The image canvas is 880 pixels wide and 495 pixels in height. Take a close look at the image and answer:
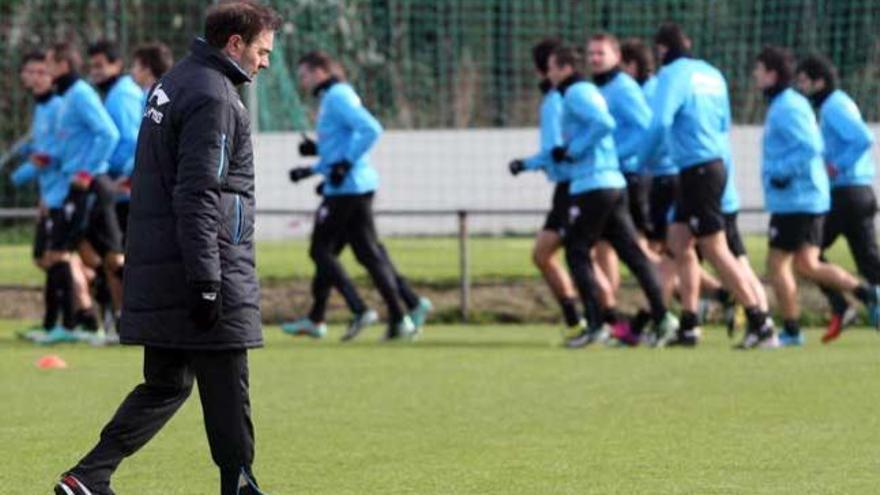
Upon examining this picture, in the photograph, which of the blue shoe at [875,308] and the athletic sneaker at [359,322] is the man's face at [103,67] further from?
the blue shoe at [875,308]

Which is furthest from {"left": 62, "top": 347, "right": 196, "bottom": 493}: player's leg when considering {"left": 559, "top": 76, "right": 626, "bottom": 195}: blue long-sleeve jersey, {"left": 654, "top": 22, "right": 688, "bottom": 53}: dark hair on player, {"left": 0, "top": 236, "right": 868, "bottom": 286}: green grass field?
{"left": 0, "top": 236, "right": 868, "bottom": 286}: green grass field

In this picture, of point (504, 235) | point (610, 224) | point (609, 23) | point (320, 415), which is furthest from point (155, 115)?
point (504, 235)

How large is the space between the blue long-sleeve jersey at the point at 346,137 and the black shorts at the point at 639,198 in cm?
205

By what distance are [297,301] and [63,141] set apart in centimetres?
445

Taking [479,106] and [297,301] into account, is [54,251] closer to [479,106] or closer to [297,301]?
[297,301]

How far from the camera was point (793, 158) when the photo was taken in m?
17.2

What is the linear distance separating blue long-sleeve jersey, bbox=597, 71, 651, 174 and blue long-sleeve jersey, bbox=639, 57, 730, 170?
2.80 ft

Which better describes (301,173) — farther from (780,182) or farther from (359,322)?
(780,182)

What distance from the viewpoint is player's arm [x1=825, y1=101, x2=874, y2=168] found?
1777 centimetres

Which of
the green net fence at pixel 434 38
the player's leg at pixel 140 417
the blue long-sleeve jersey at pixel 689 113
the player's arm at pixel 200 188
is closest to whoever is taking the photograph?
the player's arm at pixel 200 188

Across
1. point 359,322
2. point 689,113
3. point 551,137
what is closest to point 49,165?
point 359,322

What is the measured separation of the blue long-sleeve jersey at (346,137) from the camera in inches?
719

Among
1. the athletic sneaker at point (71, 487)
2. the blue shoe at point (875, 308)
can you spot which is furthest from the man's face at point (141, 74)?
the athletic sneaker at point (71, 487)

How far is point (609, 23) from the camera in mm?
26641
